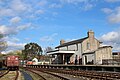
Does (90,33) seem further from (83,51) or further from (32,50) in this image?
(32,50)

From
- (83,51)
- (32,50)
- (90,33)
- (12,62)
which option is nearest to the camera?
(12,62)

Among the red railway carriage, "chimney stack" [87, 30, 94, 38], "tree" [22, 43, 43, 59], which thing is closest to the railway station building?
"chimney stack" [87, 30, 94, 38]

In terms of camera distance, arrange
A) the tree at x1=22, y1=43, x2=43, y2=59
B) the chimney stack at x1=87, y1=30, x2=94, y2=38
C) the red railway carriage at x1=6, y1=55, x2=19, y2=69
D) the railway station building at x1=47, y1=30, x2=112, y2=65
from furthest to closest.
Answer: the tree at x1=22, y1=43, x2=43, y2=59, the chimney stack at x1=87, y1=30, x2=94, y2=38, the railway station building at x1=47, y1=30, x2=112, y2=65, the red railway carriage at x1=6, y1=55, x2=19, y2=69

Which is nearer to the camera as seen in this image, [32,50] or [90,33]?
[90,33]

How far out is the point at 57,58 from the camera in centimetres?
7962

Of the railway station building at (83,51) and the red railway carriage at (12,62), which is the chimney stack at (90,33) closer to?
the railway station building at (83,51)

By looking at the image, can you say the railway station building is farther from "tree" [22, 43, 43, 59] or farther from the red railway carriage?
"tree" [22, 43, 43, 59]

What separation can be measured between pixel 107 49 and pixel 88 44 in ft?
32.0

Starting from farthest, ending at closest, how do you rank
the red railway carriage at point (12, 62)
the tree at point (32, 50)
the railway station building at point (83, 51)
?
the tree at point (32, 50) < the railway station building at point (83, 51) < the red railway carriage at point (12, 62)

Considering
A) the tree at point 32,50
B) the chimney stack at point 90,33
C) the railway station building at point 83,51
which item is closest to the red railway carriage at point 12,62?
the railway station building at point 83,51

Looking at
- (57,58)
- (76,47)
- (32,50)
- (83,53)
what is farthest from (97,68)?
(32,50)

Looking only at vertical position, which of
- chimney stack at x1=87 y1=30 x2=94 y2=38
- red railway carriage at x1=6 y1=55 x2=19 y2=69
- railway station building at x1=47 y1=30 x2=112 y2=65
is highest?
chimney stack at x1=87 y1=30 x2=94 y2=38

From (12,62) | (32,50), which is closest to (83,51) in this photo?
(12,62)

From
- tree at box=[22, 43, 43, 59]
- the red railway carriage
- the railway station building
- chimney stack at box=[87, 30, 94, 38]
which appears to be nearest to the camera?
the red railway carriage
